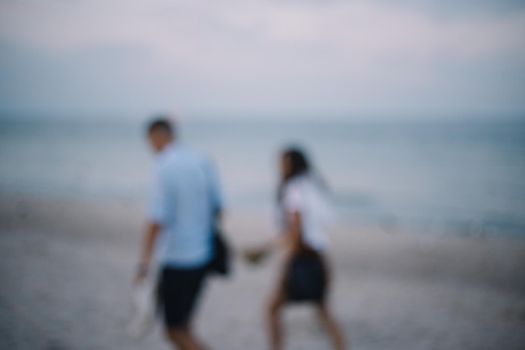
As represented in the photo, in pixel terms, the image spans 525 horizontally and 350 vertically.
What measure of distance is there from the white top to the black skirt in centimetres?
10

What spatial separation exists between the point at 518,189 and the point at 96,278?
68.1 feet

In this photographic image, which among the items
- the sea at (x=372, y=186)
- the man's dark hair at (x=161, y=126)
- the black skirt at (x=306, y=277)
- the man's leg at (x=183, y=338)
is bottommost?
the sea at (x=372, y=186)

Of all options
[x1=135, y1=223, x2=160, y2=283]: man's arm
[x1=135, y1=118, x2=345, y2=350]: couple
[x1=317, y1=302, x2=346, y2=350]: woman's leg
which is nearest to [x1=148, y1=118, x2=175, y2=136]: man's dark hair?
[x1=135, y1=118, x2=345, y2=350]: couple

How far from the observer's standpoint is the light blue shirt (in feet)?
10.6

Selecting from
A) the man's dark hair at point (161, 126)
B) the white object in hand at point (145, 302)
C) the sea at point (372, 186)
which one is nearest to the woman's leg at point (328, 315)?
the white object in hand at point (145, 302)

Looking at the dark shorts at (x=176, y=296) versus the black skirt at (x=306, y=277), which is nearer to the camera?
the dark shorts at (x=176, y=296)

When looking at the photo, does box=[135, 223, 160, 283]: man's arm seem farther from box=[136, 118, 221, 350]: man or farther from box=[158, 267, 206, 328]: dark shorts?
box=[158, 267, 206, 328]: dark shorts

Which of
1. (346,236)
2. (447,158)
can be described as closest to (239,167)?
(447,158)

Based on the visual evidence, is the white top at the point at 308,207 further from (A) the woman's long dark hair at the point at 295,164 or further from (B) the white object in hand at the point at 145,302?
(B) the white object in hand at the point at 145,302

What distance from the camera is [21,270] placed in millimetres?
7012

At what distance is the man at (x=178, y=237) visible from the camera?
3227 millimetres

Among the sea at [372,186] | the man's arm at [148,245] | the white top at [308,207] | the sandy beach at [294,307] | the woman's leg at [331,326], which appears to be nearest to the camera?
the man's arm at [148,245]

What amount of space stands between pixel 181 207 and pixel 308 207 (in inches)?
39.2

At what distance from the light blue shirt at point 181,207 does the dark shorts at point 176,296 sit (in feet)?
0.20
